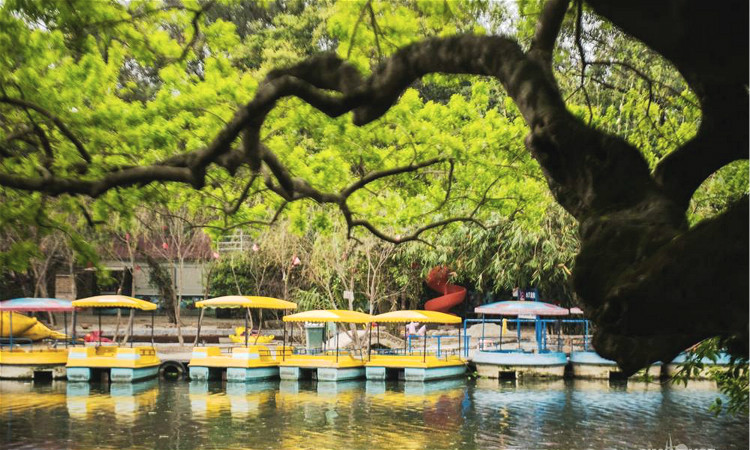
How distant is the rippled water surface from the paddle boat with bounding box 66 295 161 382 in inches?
27.6

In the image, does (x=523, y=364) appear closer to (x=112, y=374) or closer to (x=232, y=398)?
(x=232, y=398)

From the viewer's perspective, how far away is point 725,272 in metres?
3.59

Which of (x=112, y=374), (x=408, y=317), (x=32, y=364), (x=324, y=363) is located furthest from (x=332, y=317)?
(x=32, y=364)

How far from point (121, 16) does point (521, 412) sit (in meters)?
15.1

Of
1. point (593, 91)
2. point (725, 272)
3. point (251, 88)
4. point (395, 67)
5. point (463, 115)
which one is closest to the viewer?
point (725, 272)

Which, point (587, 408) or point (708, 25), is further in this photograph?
point (587, 408)

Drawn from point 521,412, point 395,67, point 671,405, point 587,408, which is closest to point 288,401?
point 521,412

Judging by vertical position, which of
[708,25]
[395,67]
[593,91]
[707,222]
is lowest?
[707,222]

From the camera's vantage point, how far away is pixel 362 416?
20953 mm

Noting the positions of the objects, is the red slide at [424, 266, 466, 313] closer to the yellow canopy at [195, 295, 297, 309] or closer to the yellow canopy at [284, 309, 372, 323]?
the yellow canopy at [284, 309, 372, 323]

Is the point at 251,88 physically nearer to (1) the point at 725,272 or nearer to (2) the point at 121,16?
(2) the point at 121,16

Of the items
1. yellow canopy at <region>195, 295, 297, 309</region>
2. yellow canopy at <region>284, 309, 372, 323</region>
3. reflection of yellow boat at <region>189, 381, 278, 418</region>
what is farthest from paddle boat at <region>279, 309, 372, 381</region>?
yellow canopy at <region>195, 295, 297, 309</region>

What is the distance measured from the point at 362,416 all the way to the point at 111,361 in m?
11.6

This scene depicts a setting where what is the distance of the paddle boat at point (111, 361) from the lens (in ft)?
92.6
